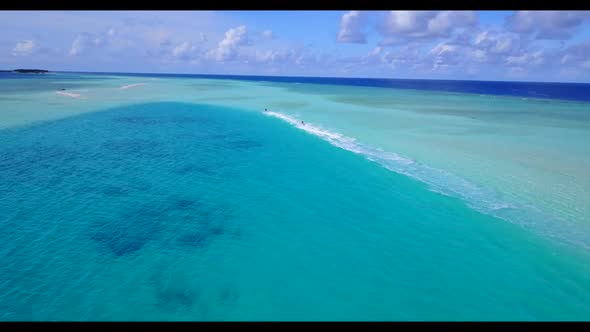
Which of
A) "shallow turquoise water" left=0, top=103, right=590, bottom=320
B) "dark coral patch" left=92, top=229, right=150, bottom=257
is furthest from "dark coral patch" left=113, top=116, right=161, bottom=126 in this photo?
"dark coral patch" left=92, top=229, right=150, bottom=257

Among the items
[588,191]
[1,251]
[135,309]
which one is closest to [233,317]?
[135,309]

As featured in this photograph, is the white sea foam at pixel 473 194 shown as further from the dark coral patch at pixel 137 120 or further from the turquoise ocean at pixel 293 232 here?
the dark coral patch at pixel 137 120

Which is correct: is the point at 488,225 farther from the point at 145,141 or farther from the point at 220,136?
the point at 145,141

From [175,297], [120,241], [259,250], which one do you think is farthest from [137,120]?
[175,297]

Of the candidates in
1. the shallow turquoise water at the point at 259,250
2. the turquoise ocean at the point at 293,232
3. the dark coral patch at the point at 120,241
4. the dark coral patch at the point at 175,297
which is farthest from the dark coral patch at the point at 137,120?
the dark coral patch at the point at 175,297

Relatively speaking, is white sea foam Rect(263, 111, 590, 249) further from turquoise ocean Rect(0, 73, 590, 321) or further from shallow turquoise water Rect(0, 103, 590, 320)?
shallow turquoise water Rect(0, 103, 590, 320)

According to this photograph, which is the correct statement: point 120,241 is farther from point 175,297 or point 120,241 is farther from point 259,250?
point 259,250

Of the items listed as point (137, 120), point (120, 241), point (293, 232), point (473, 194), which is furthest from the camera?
point (137, 120)
